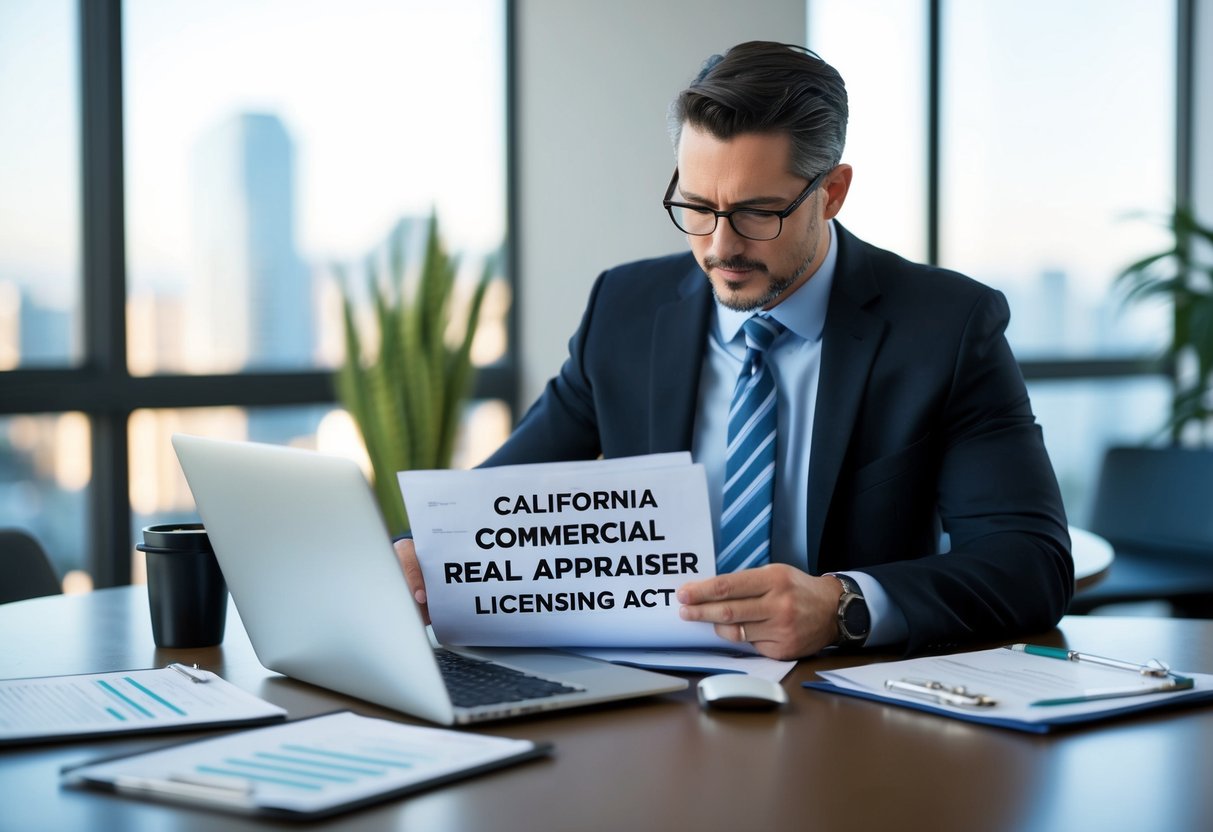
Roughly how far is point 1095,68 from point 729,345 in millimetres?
4286

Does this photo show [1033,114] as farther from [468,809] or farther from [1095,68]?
[468,809]

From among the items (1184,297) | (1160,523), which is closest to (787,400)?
(1160,523)

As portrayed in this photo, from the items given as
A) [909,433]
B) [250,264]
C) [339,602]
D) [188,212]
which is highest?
[188,212]

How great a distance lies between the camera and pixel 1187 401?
16.1 feet

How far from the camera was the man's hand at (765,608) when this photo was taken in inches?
55.4

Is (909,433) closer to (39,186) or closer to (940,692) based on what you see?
(940,692)

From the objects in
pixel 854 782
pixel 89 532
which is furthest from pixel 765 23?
pixel 854 782

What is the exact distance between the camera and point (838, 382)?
1.85 metres

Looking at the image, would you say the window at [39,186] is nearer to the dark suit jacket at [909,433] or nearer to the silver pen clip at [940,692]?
the dark suit jacket at [909,433]

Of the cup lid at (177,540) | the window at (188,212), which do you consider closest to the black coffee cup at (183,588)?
the cup lid at (177,540)

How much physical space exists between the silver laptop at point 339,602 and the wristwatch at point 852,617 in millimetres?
228

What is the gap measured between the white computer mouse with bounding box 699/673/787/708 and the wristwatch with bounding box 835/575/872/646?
24 cm

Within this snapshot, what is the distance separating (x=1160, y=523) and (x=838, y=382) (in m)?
2.66

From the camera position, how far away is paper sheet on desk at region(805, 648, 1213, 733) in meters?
1.20
